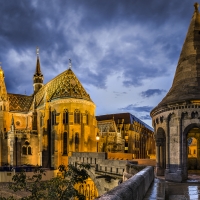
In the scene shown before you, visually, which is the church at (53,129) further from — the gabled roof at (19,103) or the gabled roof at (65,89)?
the gabled roof at (19,103)

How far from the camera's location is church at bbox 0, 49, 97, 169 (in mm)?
47562

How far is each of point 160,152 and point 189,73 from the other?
5.19 meters

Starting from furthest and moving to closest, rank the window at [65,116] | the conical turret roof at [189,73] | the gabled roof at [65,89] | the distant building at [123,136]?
the distant building at [123,136], the gabled roof at [65,89], the window at [65,116], the conical turret roof at [189,73]

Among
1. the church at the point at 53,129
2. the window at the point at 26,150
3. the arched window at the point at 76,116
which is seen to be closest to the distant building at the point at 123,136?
the church at the point at 53,129

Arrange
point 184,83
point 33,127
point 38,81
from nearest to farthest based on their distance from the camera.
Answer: point 184,83 → point 33,127 → point 38,81

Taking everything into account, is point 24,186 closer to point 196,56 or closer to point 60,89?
point 196,56

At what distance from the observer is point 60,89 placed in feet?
165

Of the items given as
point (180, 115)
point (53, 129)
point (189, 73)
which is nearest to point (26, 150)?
point (53, 129)

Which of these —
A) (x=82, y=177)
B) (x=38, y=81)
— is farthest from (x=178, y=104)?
(x=38, y=81)

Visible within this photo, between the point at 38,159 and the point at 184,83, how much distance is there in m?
40.9

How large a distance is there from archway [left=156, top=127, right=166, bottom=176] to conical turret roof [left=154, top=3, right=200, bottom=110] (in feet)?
6.56

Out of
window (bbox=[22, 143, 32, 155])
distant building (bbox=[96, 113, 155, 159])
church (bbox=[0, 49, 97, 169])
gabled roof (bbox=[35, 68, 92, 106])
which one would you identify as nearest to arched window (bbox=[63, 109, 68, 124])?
church (bbox=[0, 49, 97, 169])

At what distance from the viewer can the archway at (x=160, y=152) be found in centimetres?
1755

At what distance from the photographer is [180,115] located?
51.1 ft
